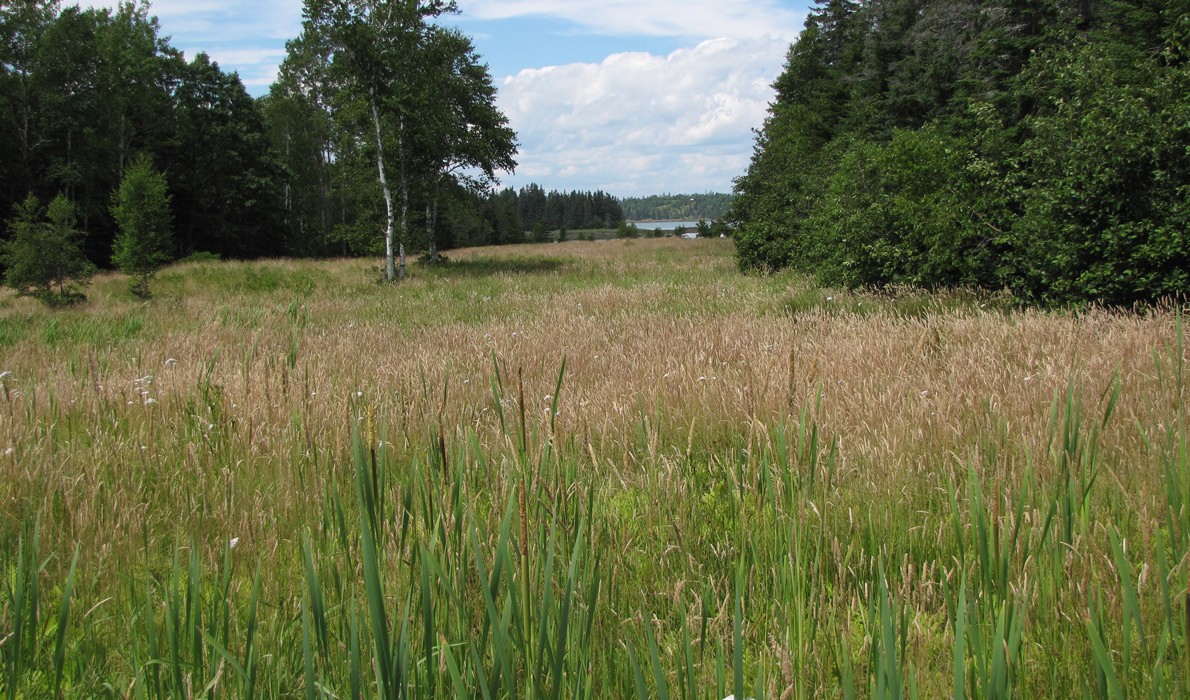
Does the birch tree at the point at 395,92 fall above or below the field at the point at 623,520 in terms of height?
above

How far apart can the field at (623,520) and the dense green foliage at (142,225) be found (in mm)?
12881

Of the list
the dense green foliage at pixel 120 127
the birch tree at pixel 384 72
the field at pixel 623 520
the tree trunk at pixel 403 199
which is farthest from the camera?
the dense green foliage at pixel 120 127

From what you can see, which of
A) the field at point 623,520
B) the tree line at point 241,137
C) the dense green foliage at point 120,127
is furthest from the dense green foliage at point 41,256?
the dense green foliage at point 120,127

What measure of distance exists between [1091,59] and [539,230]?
8486 centimetres

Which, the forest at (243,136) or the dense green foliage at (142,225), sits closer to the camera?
the dense green foliage at (142,225)

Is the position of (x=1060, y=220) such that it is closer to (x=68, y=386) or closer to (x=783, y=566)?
(x=783, y=566)

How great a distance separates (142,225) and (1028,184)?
20.5 metres

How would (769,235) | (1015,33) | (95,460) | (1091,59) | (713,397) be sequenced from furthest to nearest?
(1015,33)
(769,235)
(1091,59)
(713,397)
(95,460)

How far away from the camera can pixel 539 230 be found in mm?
91750

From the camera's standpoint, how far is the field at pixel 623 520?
54.4 inches

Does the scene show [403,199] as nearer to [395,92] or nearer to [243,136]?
[395,92]

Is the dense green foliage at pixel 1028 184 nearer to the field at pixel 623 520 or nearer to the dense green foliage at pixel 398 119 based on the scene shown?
the field at pixel 623 520

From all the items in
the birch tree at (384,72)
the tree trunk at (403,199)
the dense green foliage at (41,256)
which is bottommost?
the dense green foliage at (41,256)

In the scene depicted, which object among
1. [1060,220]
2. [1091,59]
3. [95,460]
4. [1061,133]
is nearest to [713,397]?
[95,460]
